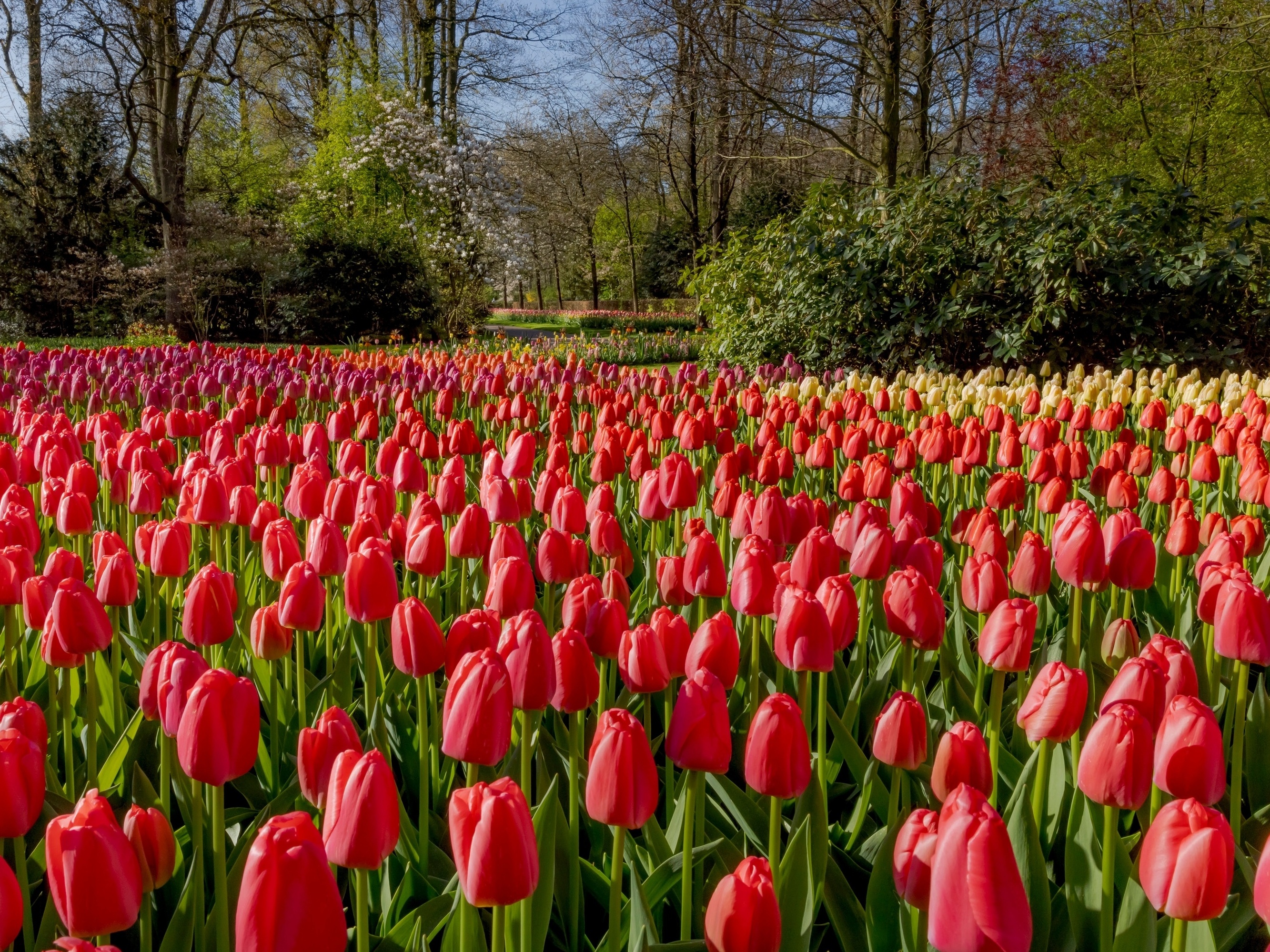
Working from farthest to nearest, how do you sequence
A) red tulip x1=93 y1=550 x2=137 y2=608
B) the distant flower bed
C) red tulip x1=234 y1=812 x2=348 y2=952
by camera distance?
the distant flower bed
red tulip x1=93 y1=550 x2=137 y2=608
red tulip x1=234 y1=812 x2=348 y2=952

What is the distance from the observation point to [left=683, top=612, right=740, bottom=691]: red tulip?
1507mm

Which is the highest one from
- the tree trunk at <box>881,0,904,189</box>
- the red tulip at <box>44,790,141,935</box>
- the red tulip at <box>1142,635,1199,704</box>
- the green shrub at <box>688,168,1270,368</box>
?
the tree trunk at <box>881,0,904,189</box>

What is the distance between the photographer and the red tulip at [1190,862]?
0.93 meters

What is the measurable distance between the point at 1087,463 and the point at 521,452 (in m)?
1.90

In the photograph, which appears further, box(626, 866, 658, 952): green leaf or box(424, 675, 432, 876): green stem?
box(424, 675, 432, 876): green stem

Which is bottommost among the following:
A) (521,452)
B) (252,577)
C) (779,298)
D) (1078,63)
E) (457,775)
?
(457,775)

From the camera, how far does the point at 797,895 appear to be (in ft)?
4.36

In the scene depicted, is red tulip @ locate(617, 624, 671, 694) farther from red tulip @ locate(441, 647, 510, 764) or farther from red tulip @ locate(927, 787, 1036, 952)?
red tulip @ locate(927, 787, 1036, 952)

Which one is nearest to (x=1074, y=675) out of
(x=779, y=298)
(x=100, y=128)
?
(x=779, y=298)

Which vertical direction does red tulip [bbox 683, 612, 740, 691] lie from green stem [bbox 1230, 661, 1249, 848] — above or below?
above

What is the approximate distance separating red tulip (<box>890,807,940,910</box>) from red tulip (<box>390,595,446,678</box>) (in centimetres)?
80

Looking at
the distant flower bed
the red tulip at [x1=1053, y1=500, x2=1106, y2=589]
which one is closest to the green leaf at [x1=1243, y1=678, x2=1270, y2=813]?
the red tulip at [x1=1053, y1=500, x2=1106, y2=589]

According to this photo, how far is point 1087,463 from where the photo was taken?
350 cm

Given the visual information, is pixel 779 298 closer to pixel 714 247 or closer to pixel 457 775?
pixel 714 247
